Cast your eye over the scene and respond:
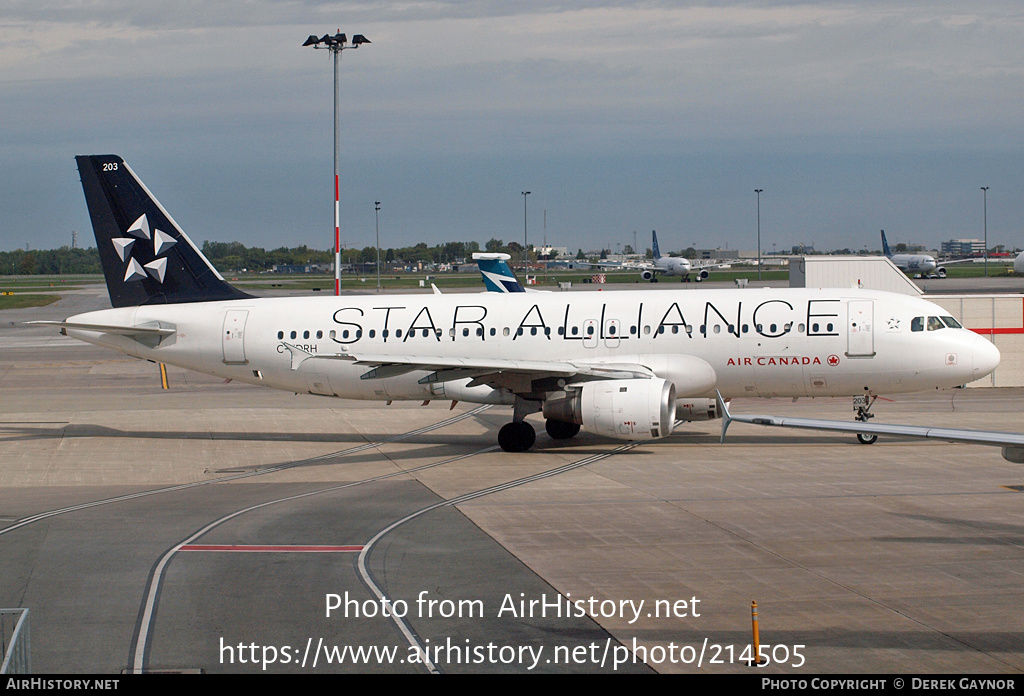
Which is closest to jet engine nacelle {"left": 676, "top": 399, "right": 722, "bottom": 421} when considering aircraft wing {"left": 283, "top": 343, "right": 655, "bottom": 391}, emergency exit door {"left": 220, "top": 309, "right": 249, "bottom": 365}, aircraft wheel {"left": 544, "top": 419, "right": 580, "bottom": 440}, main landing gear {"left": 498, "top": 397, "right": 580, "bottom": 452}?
aircraft wing {"left": 283, "top": 343, "right": 655, "bottom": 391}

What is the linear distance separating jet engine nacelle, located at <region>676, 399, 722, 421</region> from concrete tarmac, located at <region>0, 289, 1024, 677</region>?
36.5 inches

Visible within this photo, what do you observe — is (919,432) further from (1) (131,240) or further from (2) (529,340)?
(1) (131,240)

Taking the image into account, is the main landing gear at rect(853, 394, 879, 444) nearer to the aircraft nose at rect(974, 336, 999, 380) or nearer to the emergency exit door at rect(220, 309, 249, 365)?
the aircraft nose at rect(974, 336, 999, 380)

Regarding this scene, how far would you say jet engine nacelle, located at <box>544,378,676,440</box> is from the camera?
25.0 meters

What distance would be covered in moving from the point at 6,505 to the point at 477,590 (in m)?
12.6

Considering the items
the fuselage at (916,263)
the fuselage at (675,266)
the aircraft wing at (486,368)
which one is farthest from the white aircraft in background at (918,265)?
the aircraft wing at (486,368)

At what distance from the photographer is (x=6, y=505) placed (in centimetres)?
2200

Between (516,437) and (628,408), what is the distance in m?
4.17

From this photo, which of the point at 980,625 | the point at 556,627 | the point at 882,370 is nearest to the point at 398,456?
the point at 882,370

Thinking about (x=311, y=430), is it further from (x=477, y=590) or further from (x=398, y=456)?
(x=477, y=590)

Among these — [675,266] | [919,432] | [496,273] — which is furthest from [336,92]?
[675,266]

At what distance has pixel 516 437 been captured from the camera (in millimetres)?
28078

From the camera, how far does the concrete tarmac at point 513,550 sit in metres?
12.6

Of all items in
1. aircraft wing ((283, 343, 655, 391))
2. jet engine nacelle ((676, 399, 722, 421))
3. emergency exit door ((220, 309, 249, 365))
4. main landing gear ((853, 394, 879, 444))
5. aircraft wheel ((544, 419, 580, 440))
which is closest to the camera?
aircraft wing ((283, 343, 655, 391))
